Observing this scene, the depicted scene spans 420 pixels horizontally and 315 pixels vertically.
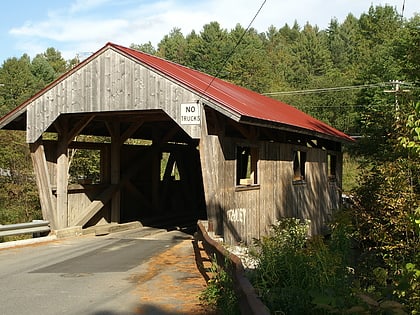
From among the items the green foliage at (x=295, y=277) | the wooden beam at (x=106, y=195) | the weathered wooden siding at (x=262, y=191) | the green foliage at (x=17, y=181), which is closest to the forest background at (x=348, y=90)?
the green foliage at (x=17, y=181)

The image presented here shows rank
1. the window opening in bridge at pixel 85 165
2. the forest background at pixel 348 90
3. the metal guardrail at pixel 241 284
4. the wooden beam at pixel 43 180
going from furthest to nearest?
the window opening in bridge at pixel 85 165
the wooden beam at pixel 43 180
the forest background at pixel 348 90
the metal guardrail at pixel 241 284

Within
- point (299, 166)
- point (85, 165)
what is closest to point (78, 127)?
point (299, 166)

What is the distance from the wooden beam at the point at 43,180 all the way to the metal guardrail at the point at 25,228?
0.84 ft

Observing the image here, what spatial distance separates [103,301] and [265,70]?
6754cm

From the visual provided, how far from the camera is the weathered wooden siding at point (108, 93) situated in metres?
11.5

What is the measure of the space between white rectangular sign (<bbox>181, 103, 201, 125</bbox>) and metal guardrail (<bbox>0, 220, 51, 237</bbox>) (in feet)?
15.7

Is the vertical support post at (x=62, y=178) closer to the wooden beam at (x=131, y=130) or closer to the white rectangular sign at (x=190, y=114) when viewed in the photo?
the wooden beam at (x=131, y=130)

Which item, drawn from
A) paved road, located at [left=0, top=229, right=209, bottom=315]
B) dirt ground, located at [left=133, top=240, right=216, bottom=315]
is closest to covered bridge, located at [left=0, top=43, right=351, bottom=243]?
dirt ground, located at [left=133, top=240, right=216, bottom=315]

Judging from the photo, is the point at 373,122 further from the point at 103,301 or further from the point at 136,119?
the point at 103,301

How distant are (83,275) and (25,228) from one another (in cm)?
451

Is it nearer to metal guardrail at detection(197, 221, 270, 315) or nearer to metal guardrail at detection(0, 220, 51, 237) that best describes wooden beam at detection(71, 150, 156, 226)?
metal guardrail at detection(0, 220, 51, 237)

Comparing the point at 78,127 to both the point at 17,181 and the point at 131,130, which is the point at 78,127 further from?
the point at 17,181

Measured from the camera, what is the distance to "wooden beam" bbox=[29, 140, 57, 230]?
13.5m

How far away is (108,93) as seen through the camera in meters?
12.4
